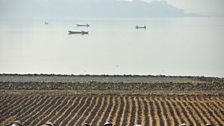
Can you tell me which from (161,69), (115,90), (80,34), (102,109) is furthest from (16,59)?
(80,34)

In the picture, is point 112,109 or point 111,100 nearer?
point 112,109

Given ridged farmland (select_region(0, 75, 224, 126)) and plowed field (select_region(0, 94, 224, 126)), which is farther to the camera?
ridged farmland (select_region(0, 75, 224, 126))

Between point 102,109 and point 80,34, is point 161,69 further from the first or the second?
point 80,34

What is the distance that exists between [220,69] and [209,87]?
65.5 ft

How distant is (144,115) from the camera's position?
1858 centimetres

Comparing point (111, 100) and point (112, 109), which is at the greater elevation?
point (111, 100)

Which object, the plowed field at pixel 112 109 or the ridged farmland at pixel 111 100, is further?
the ridged farmland at pixel 111 100

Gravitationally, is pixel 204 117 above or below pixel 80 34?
below

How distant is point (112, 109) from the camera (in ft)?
65.7

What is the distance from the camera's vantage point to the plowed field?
56.9ft

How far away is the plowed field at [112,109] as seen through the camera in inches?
682

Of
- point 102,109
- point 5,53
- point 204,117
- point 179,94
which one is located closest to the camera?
point 204,117

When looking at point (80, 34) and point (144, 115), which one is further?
point (80, 34)

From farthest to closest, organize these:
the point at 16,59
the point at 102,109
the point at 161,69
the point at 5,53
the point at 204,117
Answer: the point at 5,53 < the point at 16,59 < the point at 161,69 < the point at 102,109 < the point at 204,117
